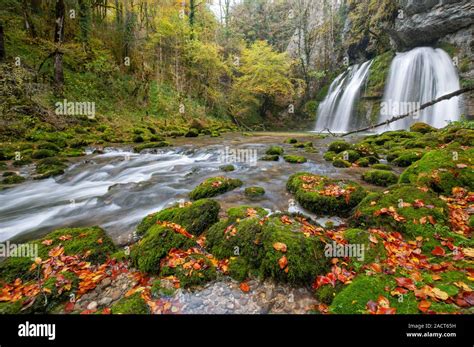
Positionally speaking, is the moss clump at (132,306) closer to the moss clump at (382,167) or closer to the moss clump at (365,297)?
the moss clump at (365,297)

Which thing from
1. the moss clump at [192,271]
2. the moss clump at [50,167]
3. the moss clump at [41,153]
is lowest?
the moss clump at [192,271]

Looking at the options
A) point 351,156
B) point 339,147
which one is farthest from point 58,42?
point 351,156

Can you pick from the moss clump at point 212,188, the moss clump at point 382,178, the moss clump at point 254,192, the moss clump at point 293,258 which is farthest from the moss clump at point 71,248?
the moss clump at point 382,178

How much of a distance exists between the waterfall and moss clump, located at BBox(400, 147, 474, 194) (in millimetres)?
20456

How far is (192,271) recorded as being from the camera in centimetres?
273

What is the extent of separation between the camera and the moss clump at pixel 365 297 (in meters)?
2.05

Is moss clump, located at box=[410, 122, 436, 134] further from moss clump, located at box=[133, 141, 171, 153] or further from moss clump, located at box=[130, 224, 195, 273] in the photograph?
moss clump, located at box=[130, 224, 195, 273]

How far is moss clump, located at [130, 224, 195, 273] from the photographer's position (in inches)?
114

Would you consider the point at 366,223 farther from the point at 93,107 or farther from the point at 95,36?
the point at 95,36

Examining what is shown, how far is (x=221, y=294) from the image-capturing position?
2.53 m

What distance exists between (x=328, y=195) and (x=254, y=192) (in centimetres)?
178

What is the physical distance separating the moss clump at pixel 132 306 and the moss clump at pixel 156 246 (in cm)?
52

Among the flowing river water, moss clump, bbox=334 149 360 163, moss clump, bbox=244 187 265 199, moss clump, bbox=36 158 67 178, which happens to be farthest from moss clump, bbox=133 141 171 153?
moss clump, bbox=334 149 360 163
